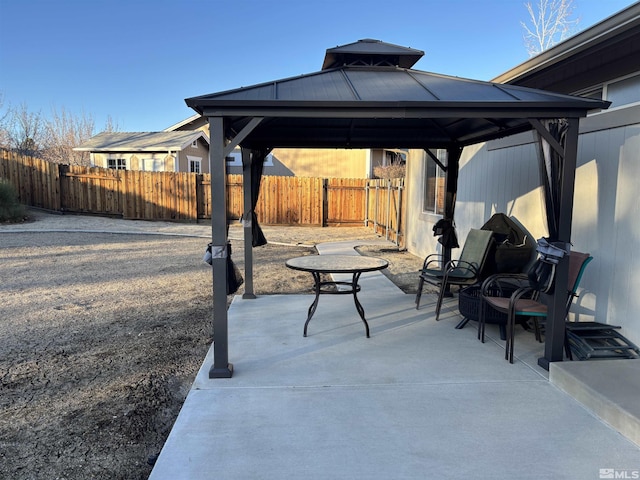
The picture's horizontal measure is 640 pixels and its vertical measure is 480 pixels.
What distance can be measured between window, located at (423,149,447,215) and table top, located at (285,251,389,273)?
12.6 feet

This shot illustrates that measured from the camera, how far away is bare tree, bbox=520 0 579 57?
17288 mm

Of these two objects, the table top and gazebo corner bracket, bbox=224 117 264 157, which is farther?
the table top

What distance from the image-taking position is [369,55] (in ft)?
15.2

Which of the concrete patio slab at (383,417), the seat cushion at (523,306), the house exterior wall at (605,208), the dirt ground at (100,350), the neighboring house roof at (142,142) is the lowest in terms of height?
the dirt ground at (100,350)

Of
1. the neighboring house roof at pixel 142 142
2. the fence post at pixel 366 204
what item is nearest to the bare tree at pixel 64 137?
the neighboring house roof at pixel 142 142

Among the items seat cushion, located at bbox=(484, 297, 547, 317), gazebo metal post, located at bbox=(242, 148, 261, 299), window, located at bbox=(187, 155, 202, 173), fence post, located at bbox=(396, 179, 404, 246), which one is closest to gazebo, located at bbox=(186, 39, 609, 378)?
seat cushion, located at bbox=(484, 297, 547, 317)

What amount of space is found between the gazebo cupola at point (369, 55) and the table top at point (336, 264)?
6.74 ft

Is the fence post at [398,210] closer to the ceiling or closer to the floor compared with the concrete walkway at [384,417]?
closer to the ceiling

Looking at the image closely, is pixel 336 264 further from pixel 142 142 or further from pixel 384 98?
pixel 142 142

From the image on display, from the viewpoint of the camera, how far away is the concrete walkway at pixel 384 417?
224cm

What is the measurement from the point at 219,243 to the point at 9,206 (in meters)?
14.9

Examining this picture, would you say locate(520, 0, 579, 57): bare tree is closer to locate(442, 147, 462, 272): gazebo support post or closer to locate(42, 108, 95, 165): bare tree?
locate(442, 147, 462, 272): gazebo support post

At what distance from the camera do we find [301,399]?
2957mm

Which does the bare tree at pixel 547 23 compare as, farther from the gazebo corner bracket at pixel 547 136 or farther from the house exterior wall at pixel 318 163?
the gazebo corner bracket at pixel 547 136
